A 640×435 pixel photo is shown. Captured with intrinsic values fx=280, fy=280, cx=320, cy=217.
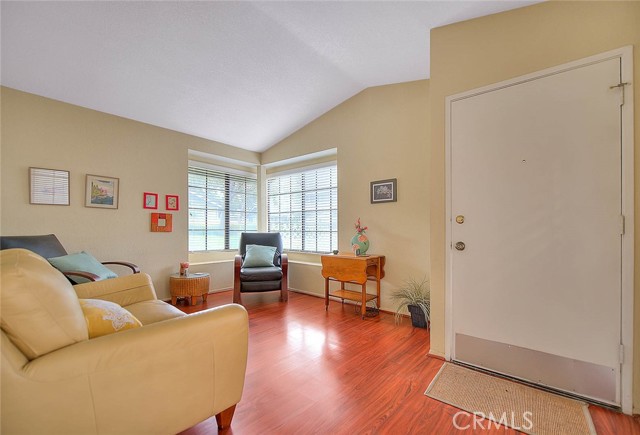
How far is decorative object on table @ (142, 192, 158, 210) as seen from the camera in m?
→ 3.55

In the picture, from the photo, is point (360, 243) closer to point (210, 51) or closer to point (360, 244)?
point (360, 244)

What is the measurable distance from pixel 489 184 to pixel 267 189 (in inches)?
153

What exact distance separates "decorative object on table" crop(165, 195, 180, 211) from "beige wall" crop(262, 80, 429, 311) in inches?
82.5

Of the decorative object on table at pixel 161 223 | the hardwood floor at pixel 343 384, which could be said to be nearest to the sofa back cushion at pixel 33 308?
the hardwood floor at pixel 343 384

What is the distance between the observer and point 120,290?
2.02 metres

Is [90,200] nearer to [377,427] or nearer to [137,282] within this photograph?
[137,282]

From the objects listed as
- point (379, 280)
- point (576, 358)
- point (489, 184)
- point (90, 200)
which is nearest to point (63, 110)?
point (90, 200)

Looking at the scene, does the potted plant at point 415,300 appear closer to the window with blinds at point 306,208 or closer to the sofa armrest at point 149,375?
the window with blinds at point 306,208

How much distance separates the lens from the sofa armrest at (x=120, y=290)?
189 centimetres

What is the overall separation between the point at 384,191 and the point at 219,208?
2.80 m

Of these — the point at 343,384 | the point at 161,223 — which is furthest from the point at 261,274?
the point at 343,384

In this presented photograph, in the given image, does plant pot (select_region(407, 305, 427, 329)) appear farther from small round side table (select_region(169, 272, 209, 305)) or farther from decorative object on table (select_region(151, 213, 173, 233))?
decorative object on table (select_region(151, 213, 173, 233))

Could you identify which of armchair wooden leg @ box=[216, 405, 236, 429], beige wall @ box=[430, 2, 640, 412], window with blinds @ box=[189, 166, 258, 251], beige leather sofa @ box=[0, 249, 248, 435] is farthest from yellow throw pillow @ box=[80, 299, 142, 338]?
window with blinds @ box=[189, 166, 258, 251]

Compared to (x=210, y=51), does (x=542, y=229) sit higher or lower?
lower
